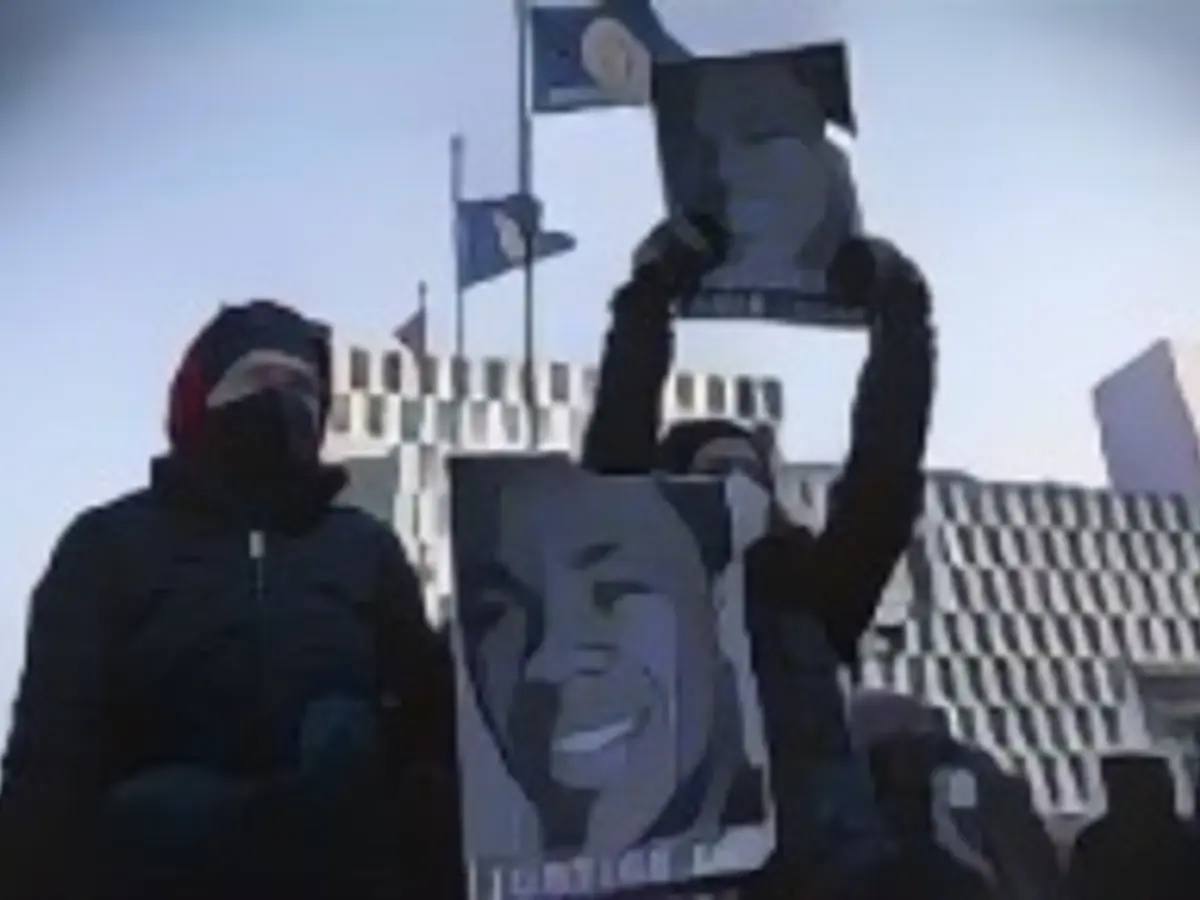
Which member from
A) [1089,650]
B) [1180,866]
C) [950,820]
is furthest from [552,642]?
[1089,650]

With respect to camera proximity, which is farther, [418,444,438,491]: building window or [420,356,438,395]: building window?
[420,356,438,395]: building window

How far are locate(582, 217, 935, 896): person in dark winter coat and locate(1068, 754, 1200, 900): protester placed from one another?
0.29 m

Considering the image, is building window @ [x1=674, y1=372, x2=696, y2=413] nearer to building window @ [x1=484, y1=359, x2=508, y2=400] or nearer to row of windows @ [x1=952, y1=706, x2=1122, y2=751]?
building window @ [x1=484, y1=359, x2=508, y2=400]

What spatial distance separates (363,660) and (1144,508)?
22577 mm

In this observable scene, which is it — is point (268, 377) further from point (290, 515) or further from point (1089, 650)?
point (1089, 650)

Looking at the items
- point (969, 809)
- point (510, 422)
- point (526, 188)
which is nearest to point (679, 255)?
point (969, 809)

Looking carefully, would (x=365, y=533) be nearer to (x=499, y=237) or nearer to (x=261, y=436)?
(x=261, y=436)

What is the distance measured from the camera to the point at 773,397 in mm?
19781

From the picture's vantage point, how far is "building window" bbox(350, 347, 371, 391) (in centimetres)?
1820

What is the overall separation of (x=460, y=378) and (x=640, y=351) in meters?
17.5

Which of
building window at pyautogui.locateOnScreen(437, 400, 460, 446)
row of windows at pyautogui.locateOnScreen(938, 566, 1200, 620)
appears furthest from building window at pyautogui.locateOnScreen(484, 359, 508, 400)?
row of windows at pyautogui.locateOnScreen(938, 566, 1200, 620)

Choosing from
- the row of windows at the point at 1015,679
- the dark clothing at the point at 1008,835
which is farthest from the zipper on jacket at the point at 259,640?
the row of windows at the point at 1015,679

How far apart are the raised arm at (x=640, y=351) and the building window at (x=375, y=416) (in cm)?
1658

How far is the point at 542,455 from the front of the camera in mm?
1314
